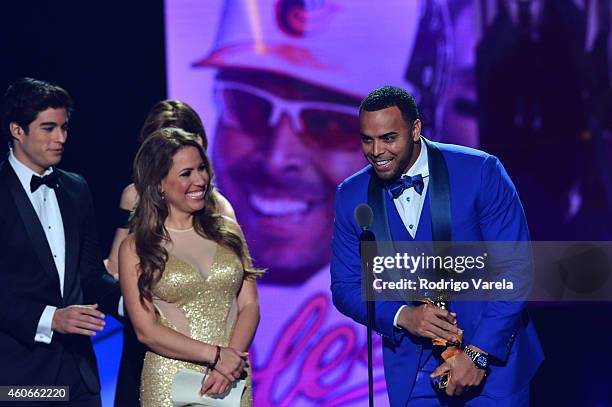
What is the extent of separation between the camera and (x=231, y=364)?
347 cm

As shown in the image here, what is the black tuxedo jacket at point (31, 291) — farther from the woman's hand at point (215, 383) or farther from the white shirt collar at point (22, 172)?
the woman's hand at point (215, 383)

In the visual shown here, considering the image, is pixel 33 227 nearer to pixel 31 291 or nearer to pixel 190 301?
pixel 31 291

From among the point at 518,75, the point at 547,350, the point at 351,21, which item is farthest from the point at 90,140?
the point at 547,350

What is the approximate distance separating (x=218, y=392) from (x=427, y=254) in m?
0.91

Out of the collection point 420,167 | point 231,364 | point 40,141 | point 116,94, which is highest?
point 116,94

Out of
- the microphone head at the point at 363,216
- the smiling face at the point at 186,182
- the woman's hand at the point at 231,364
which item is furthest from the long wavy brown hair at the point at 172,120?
the microphone head at the point at 363,216

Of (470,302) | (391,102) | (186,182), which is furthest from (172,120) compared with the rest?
(470,302)

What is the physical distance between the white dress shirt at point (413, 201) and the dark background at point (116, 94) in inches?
88.6

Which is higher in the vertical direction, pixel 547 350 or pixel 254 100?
pixel 254 100

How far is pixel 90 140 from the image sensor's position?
18.1 ft

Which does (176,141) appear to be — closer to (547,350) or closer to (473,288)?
(473,288)

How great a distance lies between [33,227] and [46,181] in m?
0.21

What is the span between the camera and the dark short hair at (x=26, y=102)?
390 centimetres

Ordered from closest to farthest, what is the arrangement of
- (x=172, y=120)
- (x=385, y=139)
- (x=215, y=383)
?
(x=385, y=139)
(x=215, y=383)
(x=172, y=120)
